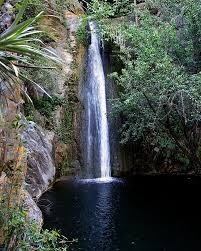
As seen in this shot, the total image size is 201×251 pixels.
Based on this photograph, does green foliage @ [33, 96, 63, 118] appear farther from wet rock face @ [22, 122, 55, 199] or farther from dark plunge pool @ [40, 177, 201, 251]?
dark plunge pool @ [40, 177, 201, 251]

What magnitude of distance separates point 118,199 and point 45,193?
2.93 meters

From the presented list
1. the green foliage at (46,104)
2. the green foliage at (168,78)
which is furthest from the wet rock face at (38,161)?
the green foliage at (168,78)

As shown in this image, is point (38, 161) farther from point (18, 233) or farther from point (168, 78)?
point (18, 233)

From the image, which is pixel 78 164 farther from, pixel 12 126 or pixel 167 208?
pixel 12 126

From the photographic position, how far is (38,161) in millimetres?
15344

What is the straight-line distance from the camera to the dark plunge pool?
34.7 feet

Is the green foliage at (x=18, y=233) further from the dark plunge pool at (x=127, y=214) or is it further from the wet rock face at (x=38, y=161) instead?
the wet rock face at (x=38, y=161)

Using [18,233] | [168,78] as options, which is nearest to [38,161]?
[168,78]

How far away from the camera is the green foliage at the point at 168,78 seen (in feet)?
49.5

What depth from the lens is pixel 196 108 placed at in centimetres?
1572

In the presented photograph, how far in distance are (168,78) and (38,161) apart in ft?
19.7

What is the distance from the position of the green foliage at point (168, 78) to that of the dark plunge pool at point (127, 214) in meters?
2.65

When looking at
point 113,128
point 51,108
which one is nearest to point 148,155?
point 113,128

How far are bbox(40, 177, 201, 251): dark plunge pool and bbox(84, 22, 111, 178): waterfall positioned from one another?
6.99ft
